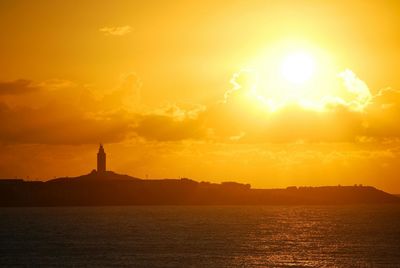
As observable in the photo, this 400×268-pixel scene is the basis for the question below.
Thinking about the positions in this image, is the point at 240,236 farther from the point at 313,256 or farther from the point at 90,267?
the point at 90,267

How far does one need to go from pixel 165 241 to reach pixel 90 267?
3947cm

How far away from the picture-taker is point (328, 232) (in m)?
161

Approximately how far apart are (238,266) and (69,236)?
63.6 metres

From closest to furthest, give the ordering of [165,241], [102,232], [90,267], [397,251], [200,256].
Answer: [90,267] < [200,256] < [397,251] < [165,241] < [102,232]

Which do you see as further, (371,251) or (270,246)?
(270,246)

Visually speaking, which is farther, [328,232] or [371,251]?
[328,232]

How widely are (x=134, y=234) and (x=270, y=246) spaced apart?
127 feet

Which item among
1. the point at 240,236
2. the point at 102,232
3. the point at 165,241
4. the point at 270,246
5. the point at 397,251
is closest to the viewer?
the point at 397,251

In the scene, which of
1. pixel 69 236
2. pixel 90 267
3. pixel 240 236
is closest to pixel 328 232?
pixel 240 236

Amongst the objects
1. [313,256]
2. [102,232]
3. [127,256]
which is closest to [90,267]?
[127,256]

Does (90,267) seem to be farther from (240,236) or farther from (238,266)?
(240,236)

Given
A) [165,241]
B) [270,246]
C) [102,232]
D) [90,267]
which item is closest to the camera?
[90,267]

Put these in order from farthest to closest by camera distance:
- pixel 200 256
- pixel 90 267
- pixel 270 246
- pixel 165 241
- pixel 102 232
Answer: pixel 102 232, pixel 165 241, pixel 270 246, pixel 200 256, pixel 90 267

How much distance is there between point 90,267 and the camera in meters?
92.1
